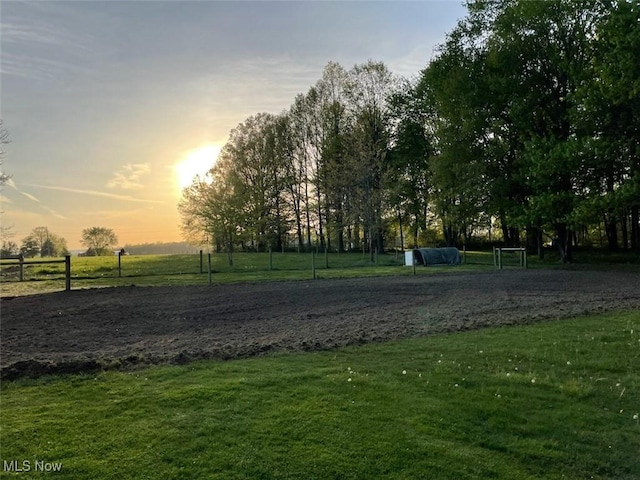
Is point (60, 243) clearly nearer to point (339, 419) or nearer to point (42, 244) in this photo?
point (42, 244)

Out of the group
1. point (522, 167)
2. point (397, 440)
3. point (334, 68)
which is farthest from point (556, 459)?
point (334, 68)

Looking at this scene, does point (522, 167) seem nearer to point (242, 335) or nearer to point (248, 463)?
point (242, 335)

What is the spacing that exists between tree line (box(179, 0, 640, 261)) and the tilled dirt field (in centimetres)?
987

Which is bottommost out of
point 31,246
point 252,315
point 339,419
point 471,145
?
point 339,419

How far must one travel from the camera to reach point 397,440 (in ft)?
13.7

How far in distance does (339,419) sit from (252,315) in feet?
21.9

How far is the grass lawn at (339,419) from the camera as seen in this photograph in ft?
12.4

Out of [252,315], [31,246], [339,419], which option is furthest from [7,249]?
[339,419]

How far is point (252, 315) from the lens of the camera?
10961mm

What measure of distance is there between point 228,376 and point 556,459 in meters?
3.62

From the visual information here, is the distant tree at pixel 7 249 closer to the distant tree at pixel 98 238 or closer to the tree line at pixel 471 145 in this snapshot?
the tree line at pixel 471 145

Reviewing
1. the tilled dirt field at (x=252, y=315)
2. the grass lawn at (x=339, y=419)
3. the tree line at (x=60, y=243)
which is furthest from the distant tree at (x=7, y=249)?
the grass lawn at (x=339, y=419)

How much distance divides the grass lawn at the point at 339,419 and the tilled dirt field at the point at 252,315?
109 centimetres

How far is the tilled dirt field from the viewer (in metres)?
7.33
